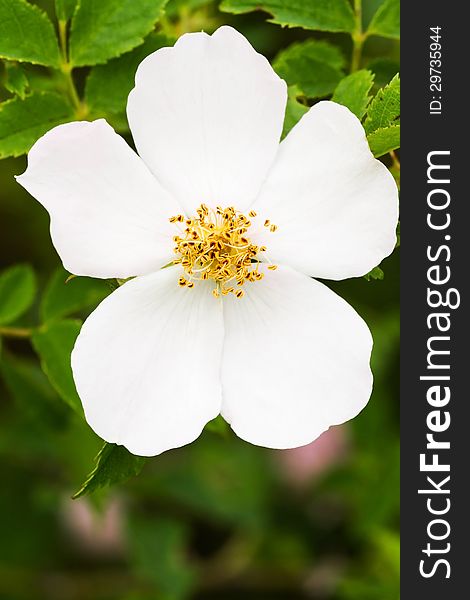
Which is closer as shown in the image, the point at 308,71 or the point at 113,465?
the point at 113,465

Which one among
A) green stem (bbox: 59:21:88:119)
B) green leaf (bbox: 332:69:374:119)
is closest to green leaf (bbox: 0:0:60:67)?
green stem (bbox: 59:21:88:119)

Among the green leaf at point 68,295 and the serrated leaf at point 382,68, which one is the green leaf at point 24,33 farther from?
the serrated leaf at point 382,68

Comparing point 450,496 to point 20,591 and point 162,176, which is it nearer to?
point 162,176

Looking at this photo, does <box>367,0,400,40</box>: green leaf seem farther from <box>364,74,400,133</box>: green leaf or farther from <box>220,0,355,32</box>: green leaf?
<box>364,74,400,133</box>: green leaf

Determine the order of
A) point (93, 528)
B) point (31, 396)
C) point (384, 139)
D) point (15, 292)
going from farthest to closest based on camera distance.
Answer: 1. point (93, 528)
2. point (31, 396)
3. point (15, 292)
4. point (384, 139)

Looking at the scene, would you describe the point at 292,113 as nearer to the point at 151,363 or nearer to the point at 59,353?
the point at 151,363

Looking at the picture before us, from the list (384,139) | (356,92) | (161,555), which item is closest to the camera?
(384,139)

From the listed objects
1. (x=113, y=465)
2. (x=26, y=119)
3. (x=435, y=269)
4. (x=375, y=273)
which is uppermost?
(x=26, y=119)

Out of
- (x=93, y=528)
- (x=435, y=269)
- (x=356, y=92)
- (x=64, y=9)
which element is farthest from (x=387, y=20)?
(x=93, y=528)

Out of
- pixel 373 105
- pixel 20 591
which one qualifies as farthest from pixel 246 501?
pixel 373 105
